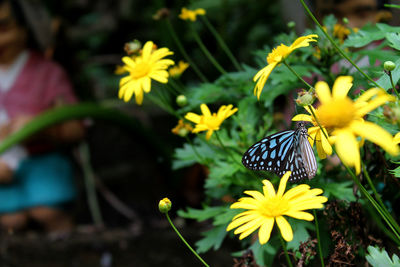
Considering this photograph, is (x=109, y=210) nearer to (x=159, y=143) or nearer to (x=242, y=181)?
(x=159, y=143)

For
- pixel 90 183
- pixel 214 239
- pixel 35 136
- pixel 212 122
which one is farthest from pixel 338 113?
pixel 90 183

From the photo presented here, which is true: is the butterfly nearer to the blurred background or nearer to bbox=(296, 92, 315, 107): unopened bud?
bbox=(296, 92, 315, 107): unopened bud

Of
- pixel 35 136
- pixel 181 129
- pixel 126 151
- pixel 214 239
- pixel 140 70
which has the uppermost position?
pixel 140 70

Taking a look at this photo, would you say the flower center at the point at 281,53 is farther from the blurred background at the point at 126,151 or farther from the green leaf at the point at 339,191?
the blurred background at the point at 126,151

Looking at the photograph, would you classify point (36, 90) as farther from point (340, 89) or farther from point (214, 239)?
point (340, 89)

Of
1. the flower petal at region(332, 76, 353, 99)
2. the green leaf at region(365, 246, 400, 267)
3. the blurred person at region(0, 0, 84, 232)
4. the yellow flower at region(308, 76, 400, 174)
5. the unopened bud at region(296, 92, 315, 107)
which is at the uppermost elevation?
the flower petal at region(332, 76, 353, 99)

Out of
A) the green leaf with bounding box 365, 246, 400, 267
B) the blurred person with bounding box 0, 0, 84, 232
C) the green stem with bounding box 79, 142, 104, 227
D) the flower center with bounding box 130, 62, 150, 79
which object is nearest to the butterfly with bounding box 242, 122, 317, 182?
the green leaf with bounding box 365, 246, 400, 267
